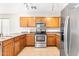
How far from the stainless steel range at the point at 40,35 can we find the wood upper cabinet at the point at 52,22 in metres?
0.50

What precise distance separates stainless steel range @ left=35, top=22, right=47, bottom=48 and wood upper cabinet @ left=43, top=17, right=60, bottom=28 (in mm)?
503

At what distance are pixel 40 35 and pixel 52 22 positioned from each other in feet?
4.42

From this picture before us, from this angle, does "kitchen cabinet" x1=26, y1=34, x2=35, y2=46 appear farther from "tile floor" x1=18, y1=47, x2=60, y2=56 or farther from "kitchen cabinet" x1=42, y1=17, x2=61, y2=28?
"tile floor" x1=18, y1=47, x2=60, y2=56

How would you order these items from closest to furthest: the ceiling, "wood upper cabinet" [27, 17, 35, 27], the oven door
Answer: the ceiling → the oven door → "wood upper cabinet" [27, 17, 35, 27]

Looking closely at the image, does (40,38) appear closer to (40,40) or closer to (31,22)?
(40,40)

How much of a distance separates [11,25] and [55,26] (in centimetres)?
303

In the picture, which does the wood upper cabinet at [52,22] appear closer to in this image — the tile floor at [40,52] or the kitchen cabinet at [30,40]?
the kitchen cabinet at [30,40]

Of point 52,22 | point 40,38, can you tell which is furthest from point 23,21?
point 52,22

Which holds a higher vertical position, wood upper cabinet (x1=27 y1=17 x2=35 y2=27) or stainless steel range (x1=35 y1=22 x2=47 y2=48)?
wood upper cabinet (x1=27 y1=17 x2=35 y2=27)

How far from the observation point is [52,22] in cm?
1048

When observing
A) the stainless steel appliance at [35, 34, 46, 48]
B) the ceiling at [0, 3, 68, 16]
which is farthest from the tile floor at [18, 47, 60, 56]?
the ceiling at [0, 3, 68, 16]

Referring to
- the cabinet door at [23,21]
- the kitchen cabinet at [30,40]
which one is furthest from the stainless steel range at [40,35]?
the cabinet door at [23,21]

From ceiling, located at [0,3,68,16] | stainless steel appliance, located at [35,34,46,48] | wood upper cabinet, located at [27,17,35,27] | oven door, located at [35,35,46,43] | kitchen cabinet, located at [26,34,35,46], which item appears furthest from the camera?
wood upper cabinet, located at [27,17,35,27]

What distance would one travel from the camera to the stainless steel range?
9.58 meters
